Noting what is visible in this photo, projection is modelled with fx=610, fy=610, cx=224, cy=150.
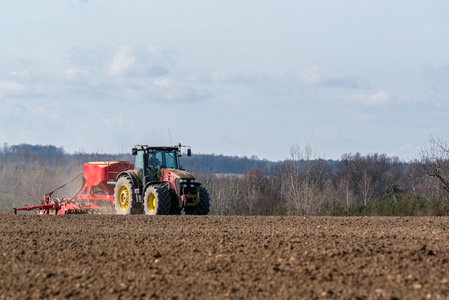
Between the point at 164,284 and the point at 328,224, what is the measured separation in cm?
892

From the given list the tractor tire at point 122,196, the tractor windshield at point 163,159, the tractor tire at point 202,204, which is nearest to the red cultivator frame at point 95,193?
the tractor tire at point 122,196

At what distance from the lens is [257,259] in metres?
9.49

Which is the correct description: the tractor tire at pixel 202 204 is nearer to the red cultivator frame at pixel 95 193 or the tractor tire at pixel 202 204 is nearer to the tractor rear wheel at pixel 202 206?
the tractor rear wheel at pixel 202 206

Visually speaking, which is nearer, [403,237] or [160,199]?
[403,237]

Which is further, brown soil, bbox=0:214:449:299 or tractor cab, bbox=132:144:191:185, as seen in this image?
tractor cab, bbox=132:144:191:185

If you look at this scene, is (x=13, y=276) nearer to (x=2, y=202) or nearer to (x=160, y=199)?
(x=160, y=199)

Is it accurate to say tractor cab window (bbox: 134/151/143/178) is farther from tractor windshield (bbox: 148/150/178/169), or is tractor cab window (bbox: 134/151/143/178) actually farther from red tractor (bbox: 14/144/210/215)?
tractor windshield (bbox: 148/150/178/169)

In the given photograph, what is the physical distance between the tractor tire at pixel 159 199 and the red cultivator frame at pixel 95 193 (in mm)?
2656

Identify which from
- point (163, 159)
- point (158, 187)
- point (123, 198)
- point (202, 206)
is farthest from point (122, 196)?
point (202, 206)

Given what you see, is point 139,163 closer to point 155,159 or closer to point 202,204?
point 155,159

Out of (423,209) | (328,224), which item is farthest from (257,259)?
(423,209)

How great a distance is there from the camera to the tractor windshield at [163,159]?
20.9 meters

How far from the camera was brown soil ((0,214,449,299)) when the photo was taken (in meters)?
7.56

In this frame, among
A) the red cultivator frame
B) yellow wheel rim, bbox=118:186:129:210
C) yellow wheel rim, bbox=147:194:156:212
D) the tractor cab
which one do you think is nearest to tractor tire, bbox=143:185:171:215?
yellow wheel rim, bbox=147:194:156:212
